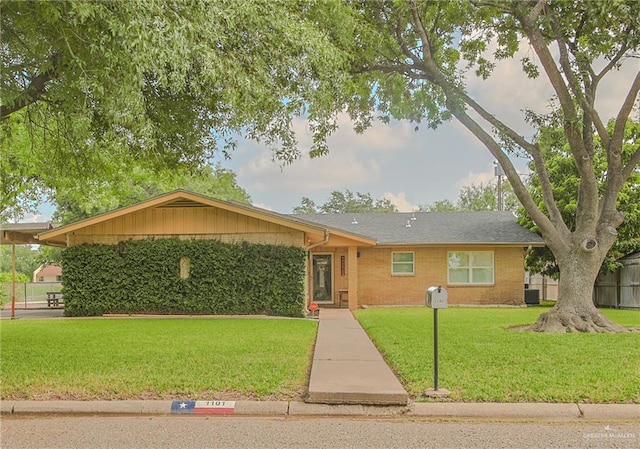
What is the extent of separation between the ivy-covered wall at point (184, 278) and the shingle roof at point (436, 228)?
19.4ft

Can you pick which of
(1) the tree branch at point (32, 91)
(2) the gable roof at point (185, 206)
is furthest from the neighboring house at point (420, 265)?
(1) the tree branch at point (32, 91)

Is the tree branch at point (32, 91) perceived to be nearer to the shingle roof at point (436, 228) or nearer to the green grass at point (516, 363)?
the green grass at point (516, 363)

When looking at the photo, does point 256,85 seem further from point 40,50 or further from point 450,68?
point 450,68

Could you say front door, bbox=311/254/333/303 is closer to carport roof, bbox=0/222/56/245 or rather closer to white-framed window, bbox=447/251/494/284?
white-framed window, bbox=447/251/494/284

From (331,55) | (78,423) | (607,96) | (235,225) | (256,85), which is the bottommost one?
(78,423)

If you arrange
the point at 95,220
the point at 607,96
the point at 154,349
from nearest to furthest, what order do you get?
the point at 154,349 → the point at 607,96 → the point at 95,220

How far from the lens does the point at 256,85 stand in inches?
278

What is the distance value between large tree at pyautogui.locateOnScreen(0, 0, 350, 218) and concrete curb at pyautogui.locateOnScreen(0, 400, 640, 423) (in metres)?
3.29

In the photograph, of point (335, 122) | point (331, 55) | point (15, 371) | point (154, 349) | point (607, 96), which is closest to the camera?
point (15, 371)

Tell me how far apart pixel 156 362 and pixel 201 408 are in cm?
228

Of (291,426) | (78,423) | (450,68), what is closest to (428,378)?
(291,426)

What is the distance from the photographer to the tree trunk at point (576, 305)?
36.9 feet

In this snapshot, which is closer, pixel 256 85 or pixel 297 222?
pixel 256 85

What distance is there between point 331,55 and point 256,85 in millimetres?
1420
